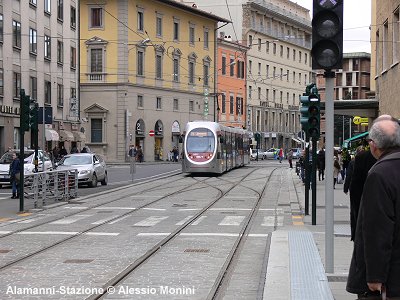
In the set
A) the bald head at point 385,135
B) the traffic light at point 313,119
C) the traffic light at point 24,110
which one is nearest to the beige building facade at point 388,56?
the traffic light at point 313,119

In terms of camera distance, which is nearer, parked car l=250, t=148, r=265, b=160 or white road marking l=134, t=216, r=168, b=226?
white road marking l=134, t=216, r=168, b=226

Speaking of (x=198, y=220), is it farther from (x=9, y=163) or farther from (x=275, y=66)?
(x=275, y=66)

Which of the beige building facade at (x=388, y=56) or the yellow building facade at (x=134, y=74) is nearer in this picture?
the beige building facade at (x=388, y=56)

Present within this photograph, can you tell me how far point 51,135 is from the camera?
173ft

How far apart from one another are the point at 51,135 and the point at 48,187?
2950cm

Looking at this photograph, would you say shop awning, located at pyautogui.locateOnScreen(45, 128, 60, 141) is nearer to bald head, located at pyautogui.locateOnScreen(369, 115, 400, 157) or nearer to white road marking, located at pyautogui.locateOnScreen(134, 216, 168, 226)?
white road marking, located at pyautogui.locateOnScreen(134, 216, 168, 226)

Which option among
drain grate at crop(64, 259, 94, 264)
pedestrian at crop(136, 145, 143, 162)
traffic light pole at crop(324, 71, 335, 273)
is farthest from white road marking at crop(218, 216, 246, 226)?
pedestrian at crop(136, 145, 143, 162)

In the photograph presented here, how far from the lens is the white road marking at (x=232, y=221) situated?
1838cm

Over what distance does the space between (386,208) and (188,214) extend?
16432 mm

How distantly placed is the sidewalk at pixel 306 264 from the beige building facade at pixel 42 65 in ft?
91.5

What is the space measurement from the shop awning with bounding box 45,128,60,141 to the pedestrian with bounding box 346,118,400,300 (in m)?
47.4

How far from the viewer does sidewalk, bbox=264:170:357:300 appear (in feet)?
29.4

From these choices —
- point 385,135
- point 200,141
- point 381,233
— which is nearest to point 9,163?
point 200,141

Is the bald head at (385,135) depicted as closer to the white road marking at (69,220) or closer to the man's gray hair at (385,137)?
the man's gray hair at (385,137)
